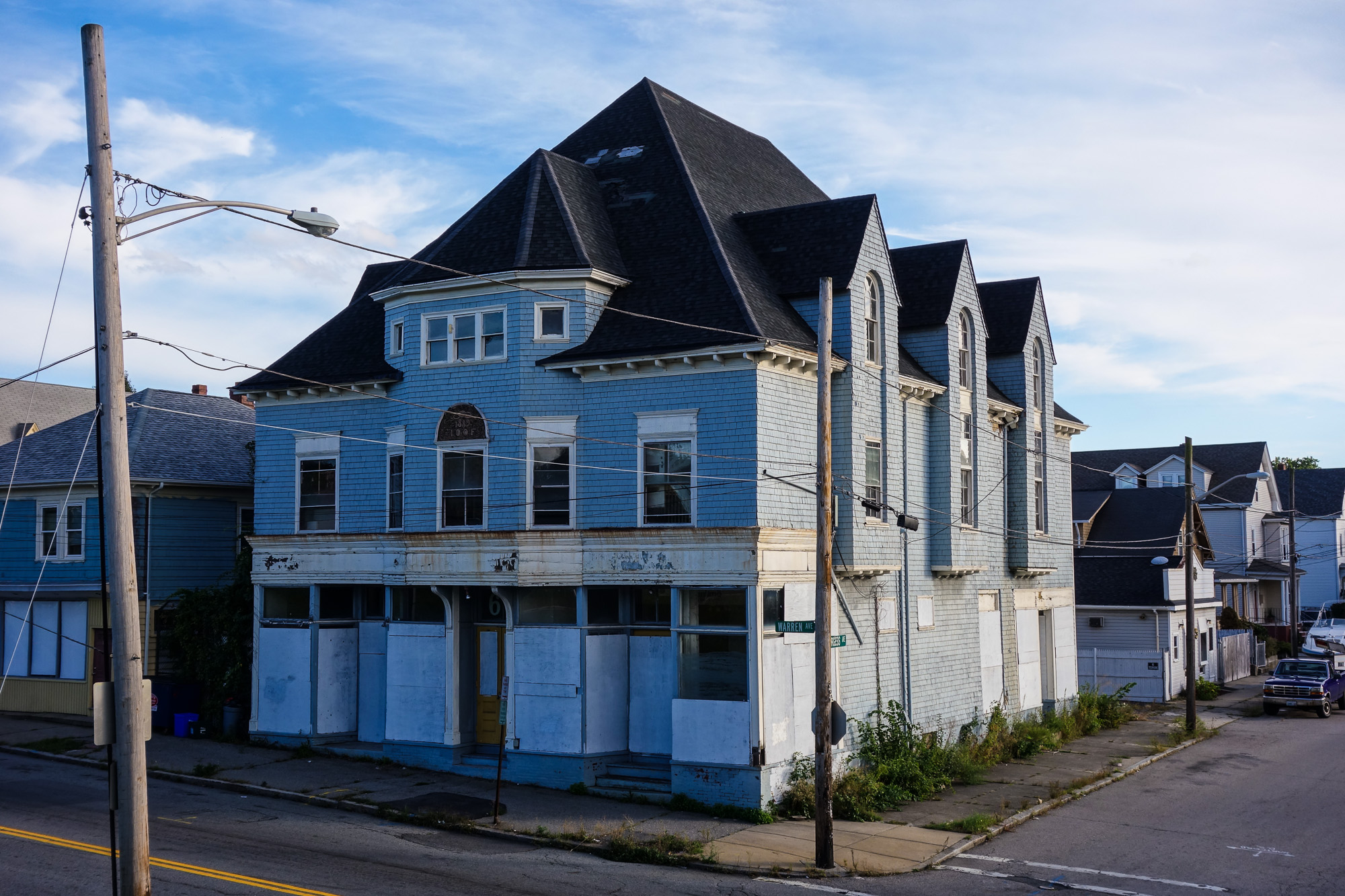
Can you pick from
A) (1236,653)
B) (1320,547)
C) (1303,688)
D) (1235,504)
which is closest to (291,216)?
(1303,688)

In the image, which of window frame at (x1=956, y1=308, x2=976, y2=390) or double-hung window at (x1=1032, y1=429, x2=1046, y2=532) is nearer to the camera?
window frame at (x1=956, y1=308, x2=976, y2=390)

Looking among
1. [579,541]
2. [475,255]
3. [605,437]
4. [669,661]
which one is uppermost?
[475,255]

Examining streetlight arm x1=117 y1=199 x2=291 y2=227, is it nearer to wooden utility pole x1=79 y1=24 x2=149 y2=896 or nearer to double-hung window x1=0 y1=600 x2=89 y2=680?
wooden utility pole x1=79 y1=24 x2=149 y2=896

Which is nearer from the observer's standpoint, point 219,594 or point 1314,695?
point 219,594

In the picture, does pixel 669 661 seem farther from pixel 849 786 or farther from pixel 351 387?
pixel 351 387

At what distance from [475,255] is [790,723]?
1098cm

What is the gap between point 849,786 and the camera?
67.5 ft

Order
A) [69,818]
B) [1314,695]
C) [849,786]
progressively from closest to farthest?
[69,818] → [849,786] → [1314,695]

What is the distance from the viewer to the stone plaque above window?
22.8 m

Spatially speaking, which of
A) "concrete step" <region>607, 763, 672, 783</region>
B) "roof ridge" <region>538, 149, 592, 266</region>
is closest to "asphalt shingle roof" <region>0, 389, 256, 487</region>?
"roof ridge" <region>538, 149, 592, 266</region>

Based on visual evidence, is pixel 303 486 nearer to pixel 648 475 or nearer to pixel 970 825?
pixel 648 475

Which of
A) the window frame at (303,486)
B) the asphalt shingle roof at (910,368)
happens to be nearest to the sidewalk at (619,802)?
the window frame at (303,486)

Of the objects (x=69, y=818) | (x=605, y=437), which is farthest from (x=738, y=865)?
(x=69, y=818)

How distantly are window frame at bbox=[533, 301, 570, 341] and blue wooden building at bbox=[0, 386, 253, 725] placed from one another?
35.2 feet
